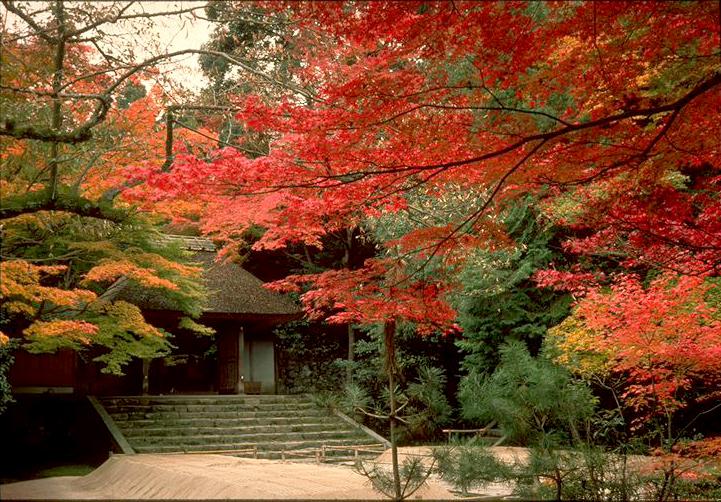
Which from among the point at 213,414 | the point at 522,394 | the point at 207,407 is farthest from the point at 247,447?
the point at 522,394

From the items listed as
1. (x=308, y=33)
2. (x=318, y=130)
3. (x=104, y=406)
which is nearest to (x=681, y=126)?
(x=318, y=130)

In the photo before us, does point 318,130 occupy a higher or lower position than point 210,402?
higher

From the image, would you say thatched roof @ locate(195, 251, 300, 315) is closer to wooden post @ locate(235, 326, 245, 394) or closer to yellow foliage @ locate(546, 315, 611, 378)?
wooden post @ locate(235, 326, 245, 394)

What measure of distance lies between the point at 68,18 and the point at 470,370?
11.9 m

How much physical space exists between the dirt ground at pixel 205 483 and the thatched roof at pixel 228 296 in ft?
18.3

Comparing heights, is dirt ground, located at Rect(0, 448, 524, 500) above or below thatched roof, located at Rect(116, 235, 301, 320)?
below

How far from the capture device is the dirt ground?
6.81m

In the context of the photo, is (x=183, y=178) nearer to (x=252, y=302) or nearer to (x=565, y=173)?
(x=565, y=173)

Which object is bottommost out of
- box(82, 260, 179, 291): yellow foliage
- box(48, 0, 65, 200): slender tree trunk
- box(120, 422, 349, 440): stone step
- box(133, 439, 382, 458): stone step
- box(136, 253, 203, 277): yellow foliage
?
box(133, 439, 382, 458): stone step

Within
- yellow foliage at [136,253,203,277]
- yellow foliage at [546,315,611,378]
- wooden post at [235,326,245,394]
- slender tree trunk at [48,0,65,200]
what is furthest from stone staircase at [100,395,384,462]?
slender tree trunk at [48,0,65,200]

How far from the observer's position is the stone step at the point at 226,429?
43.6 feet

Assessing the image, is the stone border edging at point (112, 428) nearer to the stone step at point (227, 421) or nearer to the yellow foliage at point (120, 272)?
the stone step at point (227, 421)

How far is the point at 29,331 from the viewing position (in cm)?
959

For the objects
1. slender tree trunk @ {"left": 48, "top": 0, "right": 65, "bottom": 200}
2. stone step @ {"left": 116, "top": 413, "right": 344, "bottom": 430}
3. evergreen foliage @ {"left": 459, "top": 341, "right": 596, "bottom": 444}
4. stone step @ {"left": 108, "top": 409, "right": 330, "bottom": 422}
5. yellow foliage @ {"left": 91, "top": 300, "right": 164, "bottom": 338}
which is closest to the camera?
slender tree trunk @ {"left": 48, "top": 0, "right": 65, "bottom": 200}
